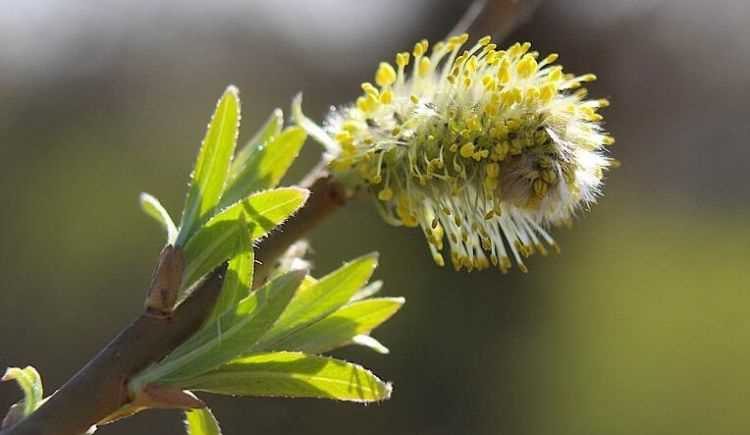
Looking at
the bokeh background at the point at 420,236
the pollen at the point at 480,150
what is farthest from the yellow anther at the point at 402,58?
the bokeh background at the point at 420,236

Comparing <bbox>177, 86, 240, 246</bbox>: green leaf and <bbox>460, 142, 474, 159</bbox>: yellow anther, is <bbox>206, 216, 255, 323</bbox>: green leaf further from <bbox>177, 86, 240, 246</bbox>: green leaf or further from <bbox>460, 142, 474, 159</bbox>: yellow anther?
<bbox>460, 142, 474, 159</bbox>: yellow anther

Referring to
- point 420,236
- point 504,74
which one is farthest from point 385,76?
point 420,236

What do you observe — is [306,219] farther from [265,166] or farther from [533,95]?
[533,95]

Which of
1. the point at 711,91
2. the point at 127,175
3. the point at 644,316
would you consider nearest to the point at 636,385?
the point at 644,316

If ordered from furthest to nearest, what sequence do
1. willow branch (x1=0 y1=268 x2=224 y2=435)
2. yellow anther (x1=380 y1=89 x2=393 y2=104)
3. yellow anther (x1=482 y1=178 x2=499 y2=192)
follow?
1. yellow anther (x1=380 y1=89 x2=393 y2=104)
2. yellow anther (x1=482 y1=178 x2=499 y2=192)
3. willow branch (x1=0 y1=268 x2=224 y2=435)

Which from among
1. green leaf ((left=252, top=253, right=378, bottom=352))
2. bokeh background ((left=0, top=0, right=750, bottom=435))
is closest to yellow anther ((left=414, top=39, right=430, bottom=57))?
green leaf ((left=252, top=253, right=378, bottom=352))

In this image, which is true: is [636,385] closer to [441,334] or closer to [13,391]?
[441,334]
